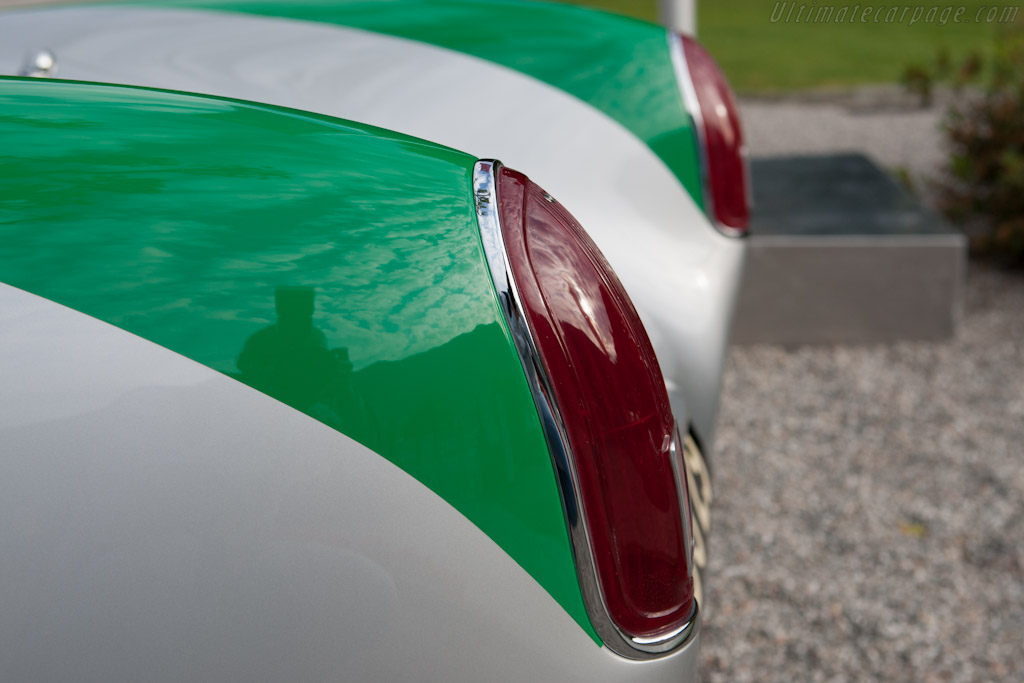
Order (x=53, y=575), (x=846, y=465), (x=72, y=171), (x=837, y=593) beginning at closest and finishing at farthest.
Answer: (x=53, y=575) → (x=72, y=171) → (x=837, y=593) → (x=846, y=465)

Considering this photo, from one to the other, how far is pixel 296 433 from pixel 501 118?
0.88 metres

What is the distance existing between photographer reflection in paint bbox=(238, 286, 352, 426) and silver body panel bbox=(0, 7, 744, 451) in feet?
2.14

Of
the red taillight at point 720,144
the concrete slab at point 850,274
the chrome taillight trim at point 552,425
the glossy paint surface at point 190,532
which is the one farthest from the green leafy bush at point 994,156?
the glossy paint surface at point 190,532

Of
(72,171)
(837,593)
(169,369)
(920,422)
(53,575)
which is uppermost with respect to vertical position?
(72,171)

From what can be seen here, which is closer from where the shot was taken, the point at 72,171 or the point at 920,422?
the point at 72,171

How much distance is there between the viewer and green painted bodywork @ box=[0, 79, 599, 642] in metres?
0.83

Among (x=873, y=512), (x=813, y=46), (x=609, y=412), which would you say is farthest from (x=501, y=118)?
(x=813, y=46)

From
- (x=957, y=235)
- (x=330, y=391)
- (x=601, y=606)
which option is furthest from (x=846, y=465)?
(x=330, y=391)

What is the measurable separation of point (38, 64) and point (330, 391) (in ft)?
3.69

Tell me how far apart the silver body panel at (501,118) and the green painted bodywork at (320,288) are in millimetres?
Answer: 520

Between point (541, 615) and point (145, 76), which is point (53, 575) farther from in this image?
point (145, 76)

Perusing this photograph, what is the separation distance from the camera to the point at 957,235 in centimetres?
349

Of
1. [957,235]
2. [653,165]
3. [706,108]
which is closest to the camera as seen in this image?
[653,165]

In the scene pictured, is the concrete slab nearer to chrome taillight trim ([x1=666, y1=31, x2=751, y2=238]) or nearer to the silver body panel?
chrome taillight trim ([x1=666, y1=31, x2=751, y2=238])
